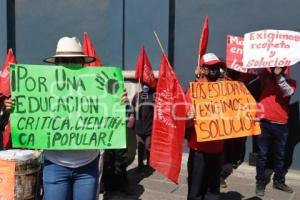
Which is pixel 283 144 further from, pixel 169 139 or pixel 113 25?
pixel 113 25

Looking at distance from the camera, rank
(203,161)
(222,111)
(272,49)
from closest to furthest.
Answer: (203,161)
(222,111)
(272,49)

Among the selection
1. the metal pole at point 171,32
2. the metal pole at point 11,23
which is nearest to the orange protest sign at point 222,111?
the metal pole at point 171,32

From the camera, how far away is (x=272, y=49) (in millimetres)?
5852

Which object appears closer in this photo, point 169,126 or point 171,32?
point 169,126

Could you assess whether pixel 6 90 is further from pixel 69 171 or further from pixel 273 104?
pixel 273 104

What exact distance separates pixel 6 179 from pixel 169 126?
1.65m

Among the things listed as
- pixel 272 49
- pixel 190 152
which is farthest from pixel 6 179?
pixel 272 49

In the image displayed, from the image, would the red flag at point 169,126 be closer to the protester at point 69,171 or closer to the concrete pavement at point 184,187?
the protester at point 69,171

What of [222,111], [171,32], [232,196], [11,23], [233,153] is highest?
[11,23]

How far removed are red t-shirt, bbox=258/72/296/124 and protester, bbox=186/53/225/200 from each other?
1.91 m

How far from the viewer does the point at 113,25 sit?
326 inches

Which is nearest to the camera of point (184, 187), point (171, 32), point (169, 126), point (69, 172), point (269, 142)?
point (69, 172)

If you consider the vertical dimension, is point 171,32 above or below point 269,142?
above

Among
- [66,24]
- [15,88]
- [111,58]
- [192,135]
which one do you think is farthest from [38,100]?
[66,24]
